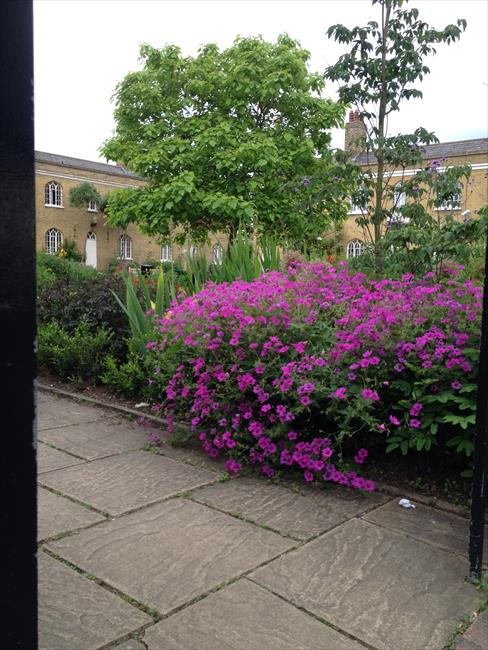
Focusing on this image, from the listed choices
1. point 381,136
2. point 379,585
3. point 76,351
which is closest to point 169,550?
point 379,585

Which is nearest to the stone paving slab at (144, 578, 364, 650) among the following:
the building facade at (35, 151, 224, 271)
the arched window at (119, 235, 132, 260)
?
the building facade at (35, 151, 224, 271)

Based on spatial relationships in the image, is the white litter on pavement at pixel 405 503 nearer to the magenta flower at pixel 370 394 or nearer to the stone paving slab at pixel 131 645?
the magenta flower at pixel 370 394

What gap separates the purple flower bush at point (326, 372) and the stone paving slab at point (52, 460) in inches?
32.6

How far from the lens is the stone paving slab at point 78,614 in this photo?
1.89 m

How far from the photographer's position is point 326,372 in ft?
11.0

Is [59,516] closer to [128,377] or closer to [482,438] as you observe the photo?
[482,438]

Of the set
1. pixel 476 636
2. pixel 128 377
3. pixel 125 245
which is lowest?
pixel 476 636

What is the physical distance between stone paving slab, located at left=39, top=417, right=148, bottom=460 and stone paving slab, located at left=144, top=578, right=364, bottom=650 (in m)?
1.94

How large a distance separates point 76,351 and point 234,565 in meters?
3.90

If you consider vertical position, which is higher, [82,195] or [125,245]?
[82,195]

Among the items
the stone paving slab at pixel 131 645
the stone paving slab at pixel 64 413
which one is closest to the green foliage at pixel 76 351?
the stone paving slab at pixel 64 413

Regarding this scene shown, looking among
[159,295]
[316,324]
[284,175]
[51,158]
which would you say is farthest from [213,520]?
[51,158]

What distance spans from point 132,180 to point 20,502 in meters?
47.7

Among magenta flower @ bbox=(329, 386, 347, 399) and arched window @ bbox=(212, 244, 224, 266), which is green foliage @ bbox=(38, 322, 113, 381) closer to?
arched window @ bbox=(212, 244, 224, 266)
